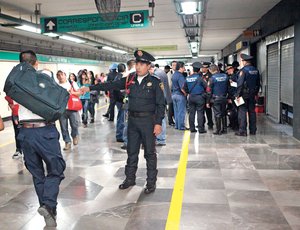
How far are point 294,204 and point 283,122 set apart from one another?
19.5 feet

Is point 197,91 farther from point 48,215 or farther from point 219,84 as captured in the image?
point 48,215

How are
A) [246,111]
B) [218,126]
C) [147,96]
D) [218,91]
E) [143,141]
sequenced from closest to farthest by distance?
1. [147,96]
2. [143,141]
3. [246,111]
4. [218,91]
5. [218,126]

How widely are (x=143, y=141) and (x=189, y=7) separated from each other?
4.54 m

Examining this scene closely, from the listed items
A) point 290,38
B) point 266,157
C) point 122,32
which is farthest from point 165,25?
point 266,157

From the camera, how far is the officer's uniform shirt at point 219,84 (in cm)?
769

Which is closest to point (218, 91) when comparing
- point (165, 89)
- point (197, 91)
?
point (197, 91)

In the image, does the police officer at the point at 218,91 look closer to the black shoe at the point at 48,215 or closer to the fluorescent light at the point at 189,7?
the fluorescent light at the point at 189,7

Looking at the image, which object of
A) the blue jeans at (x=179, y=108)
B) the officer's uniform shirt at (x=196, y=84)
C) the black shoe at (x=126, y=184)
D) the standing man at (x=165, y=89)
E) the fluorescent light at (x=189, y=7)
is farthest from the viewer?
the blue jeans at (x=179, y=108)

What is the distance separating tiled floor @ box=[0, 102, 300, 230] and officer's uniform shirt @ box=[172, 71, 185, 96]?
188cm

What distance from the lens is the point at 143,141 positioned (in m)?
4.22

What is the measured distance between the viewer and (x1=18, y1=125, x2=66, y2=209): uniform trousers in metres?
3.16

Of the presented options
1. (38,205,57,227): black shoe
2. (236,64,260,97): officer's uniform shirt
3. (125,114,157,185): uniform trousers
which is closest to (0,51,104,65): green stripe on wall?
(236,64,260,97): officer's uniform shirt

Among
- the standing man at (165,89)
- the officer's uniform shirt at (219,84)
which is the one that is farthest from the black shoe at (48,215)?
the officer's uniform shirt at (219,84)

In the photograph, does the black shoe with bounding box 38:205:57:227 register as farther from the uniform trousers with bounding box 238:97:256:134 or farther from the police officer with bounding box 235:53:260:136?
the uniform trousers with bounding box 238:97:256:134
